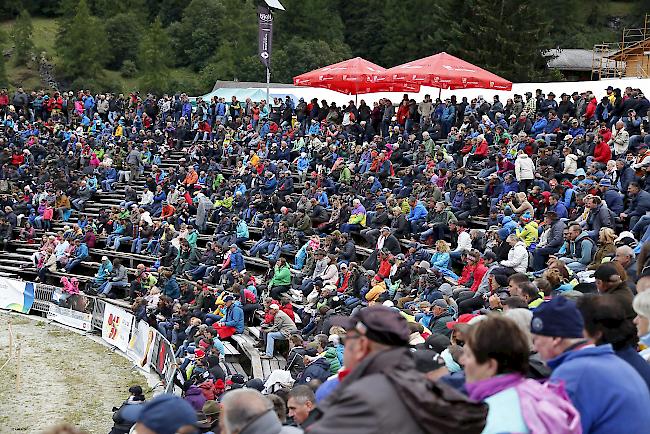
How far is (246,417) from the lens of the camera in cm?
425

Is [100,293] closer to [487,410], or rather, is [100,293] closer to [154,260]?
[154,260]

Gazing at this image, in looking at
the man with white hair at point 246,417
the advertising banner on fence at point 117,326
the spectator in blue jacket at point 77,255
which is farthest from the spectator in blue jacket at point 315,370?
the spectator in blue jacket at point 77,255

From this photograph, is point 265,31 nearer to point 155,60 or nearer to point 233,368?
point 233,368

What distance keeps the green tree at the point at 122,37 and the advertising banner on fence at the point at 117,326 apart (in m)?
53.4

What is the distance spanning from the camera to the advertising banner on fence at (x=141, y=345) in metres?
19.1

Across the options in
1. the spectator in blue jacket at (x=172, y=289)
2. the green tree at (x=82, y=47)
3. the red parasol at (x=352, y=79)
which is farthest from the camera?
the green tree at (x=82, y=47)

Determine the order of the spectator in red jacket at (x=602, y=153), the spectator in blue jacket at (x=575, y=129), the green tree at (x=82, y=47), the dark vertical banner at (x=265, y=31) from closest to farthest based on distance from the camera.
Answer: the spectator in red jacket at (x=602, y=153)
the spectator in blue jacket at (x=575, y=129)
the dark vertical banner at (x=265, y=31)
the green tree at (x=82, y=47)

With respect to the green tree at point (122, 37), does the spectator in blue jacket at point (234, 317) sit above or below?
below

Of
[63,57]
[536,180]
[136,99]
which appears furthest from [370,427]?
[63,57]

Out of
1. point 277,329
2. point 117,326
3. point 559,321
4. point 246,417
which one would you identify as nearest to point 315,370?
point 277,329

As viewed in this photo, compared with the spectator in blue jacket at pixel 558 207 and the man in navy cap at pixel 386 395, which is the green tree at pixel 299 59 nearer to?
the spectator in blue jacket at pixel 558 207

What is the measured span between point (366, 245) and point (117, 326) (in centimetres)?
588

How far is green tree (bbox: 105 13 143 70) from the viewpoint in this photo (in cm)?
A: 7288

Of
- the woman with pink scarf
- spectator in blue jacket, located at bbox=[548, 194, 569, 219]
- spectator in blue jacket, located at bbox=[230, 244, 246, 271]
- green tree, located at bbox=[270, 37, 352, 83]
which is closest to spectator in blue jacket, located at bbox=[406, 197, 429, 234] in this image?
spectator in blue jacket, located at bbox=[548, 194, 569, 219]
